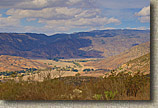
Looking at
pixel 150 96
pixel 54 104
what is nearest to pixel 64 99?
pixel 54 104

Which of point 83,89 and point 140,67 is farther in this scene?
point 140,67

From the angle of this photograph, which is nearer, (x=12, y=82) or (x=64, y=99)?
(x=64, y=99)

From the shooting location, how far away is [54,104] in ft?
23.3

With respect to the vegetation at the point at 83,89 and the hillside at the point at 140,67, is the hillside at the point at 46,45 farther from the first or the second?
the vegetation at the point at 83,89

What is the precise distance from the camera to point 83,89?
304 inches

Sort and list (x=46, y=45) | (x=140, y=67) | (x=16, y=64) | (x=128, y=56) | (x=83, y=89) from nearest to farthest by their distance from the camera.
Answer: (x=83, y=89) < (x=16, y=64) < (x=140, y=67) < (x=46, y=45) < (x=128, y=56)

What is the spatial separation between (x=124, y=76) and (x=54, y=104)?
273 cm

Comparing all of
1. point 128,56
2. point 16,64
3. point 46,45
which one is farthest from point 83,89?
point 128,56

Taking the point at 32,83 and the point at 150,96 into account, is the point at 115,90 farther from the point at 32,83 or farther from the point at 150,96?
the point at 32,83

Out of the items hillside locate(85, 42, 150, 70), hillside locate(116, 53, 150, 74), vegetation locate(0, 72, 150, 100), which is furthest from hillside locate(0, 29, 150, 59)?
vegetation locate(0, 72, 150, 100)

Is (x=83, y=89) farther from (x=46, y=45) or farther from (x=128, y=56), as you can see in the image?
(x=128, y=56)

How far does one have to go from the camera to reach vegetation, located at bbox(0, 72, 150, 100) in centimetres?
730

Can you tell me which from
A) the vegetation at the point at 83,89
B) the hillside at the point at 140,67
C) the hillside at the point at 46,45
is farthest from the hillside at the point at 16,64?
the hillside at the point at 140,67

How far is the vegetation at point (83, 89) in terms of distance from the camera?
730 cm
